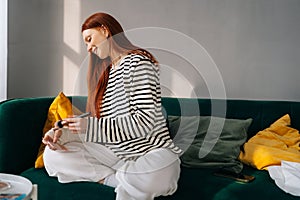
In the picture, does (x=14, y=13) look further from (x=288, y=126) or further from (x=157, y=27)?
(x=288, y=126)

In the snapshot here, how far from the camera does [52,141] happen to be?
6.32 ft

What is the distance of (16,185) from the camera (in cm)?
147

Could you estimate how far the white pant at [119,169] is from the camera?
1.74 metres

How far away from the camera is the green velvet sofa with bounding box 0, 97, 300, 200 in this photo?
1812 mm

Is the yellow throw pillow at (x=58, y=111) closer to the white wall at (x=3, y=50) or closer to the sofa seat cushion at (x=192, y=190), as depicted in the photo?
the sofa seat cushion at (x=192, y=190)

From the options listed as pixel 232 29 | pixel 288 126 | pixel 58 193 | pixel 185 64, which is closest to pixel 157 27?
pixel 185 64

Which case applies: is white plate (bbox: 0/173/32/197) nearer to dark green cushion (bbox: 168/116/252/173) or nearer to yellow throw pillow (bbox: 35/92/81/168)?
yellow throw pillow (bbox: 35/92/81/168)

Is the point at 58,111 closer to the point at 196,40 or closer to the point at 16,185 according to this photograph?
the point at 16,185

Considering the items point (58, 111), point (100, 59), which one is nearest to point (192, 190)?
point (100, 59)

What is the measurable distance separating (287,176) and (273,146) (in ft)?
1.02

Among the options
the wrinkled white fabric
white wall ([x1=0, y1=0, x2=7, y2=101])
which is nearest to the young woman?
the wrinkled white fabric

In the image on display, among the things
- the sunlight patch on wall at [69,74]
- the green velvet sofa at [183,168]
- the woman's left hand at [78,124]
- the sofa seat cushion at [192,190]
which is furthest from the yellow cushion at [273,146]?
the sunlight patch on wall at [69,74]

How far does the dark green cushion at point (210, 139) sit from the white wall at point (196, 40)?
0.42m

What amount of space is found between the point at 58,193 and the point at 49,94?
4.26ft
